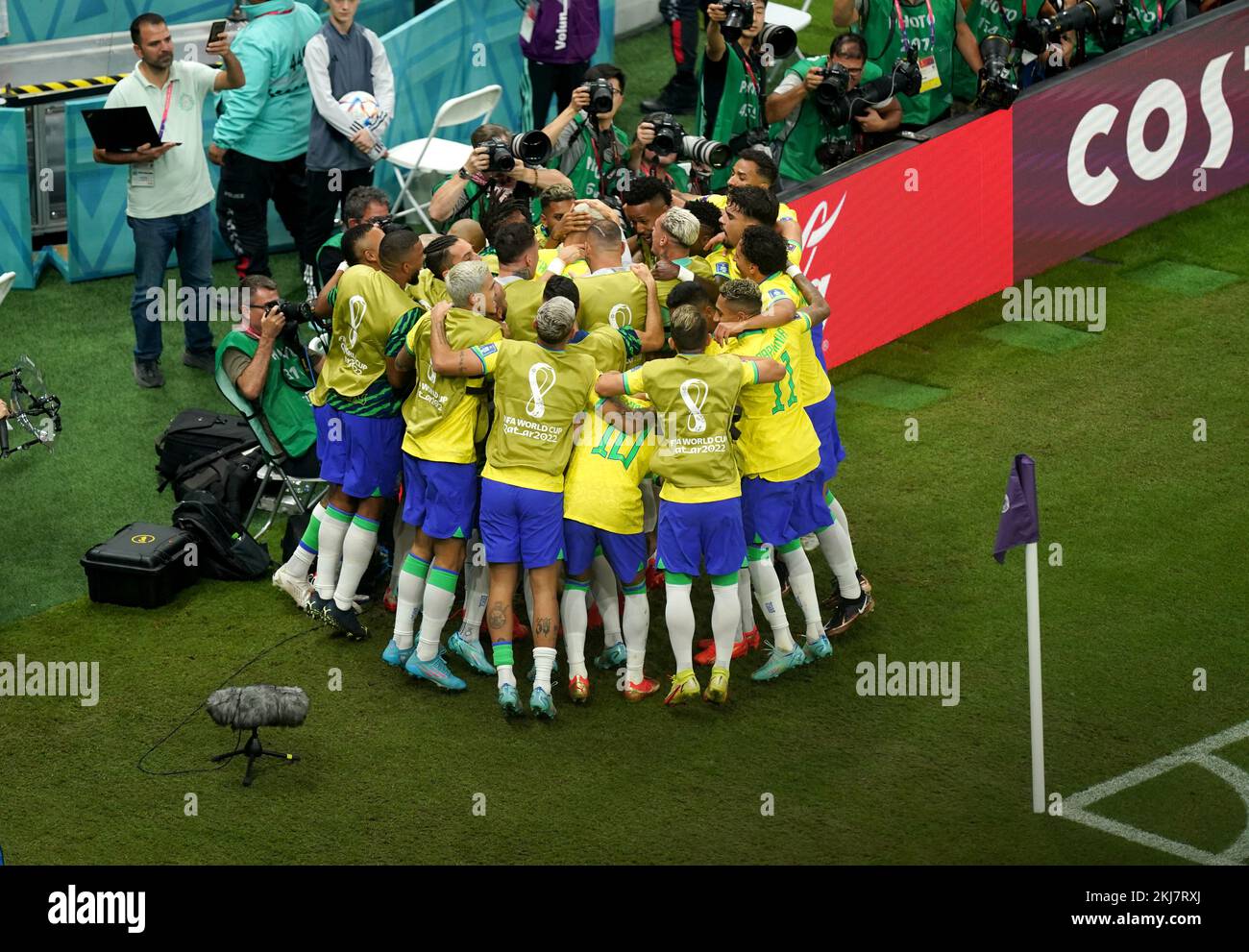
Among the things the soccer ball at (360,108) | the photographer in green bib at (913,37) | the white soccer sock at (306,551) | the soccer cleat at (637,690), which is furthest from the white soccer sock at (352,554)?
the photographer in green bib at (913,37)

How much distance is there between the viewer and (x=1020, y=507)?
7852mm

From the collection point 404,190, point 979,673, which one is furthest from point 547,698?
point 404,190

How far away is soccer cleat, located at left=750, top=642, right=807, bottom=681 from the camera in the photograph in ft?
29.9

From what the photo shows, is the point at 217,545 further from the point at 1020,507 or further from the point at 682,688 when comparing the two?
the point at 1020,507

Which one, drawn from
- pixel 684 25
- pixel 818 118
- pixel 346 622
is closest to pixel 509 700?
pixel 346 622

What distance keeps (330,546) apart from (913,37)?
5907 mm

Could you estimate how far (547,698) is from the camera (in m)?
8.73

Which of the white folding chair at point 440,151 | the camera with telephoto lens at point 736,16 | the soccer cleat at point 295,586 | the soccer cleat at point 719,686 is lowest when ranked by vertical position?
the soccer cleat at point 719,686

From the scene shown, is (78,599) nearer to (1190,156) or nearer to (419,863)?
(419,863)

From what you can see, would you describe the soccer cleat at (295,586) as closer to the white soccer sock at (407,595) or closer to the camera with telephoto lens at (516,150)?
the white soccer sock at (407,595)

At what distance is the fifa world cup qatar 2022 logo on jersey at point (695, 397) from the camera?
8.48m

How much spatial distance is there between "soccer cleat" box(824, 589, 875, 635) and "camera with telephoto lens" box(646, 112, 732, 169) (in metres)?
2.83

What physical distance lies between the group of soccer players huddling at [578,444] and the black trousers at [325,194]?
117 inches

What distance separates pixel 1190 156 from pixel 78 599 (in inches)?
359
